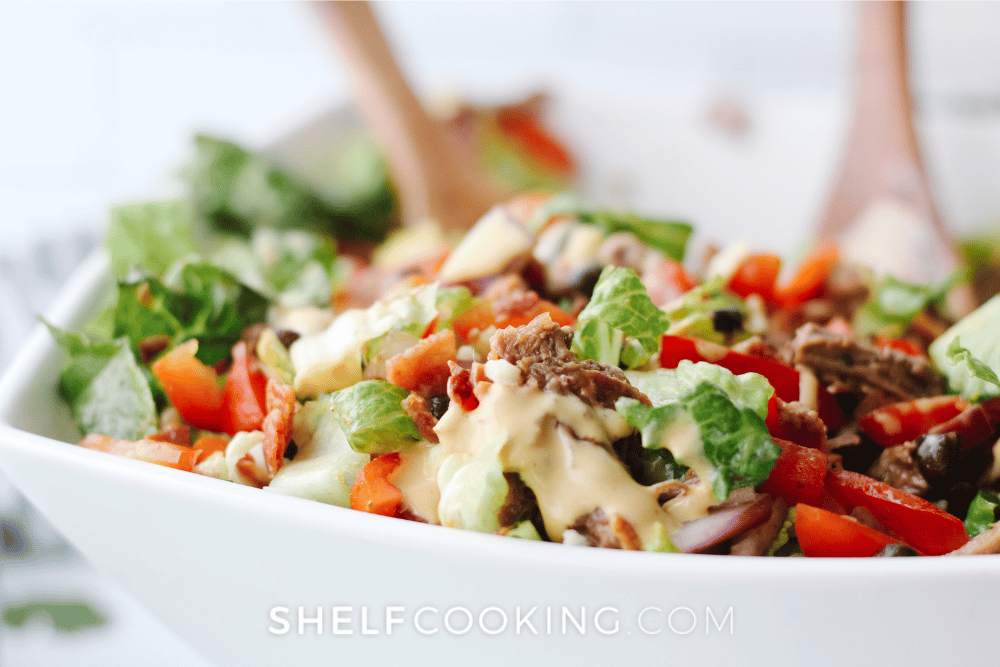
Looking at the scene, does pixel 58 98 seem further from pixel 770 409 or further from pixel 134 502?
pixel 770 409

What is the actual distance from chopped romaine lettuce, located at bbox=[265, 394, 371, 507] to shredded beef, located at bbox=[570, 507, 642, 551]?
0.33 metres

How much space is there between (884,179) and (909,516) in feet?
4.35

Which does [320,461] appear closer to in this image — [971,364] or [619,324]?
[619,324]

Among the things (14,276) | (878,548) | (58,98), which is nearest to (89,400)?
(14,276)

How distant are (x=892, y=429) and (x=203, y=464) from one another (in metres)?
1.02

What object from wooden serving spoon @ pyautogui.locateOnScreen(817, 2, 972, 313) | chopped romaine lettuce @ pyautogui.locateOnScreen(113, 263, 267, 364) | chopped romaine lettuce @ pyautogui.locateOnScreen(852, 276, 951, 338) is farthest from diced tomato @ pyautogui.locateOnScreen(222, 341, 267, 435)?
wooden serving spoon @ pyautogui.locateOnScreen(817, 2, 972, 313)

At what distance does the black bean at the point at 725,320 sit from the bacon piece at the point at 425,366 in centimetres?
46

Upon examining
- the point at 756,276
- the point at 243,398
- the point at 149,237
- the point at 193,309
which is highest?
the point at 149,237

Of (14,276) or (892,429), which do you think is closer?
(892,429)

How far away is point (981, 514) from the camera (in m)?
1.08

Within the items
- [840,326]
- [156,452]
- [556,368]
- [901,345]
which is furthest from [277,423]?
[901,345]

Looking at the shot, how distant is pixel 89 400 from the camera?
1.35 meters

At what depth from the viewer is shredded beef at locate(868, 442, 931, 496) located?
1122 millimetres

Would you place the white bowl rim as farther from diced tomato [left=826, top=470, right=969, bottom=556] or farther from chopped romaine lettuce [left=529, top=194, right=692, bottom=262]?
chopped romaine lettuce [left=529, top=194, right=692, bottom=262]
